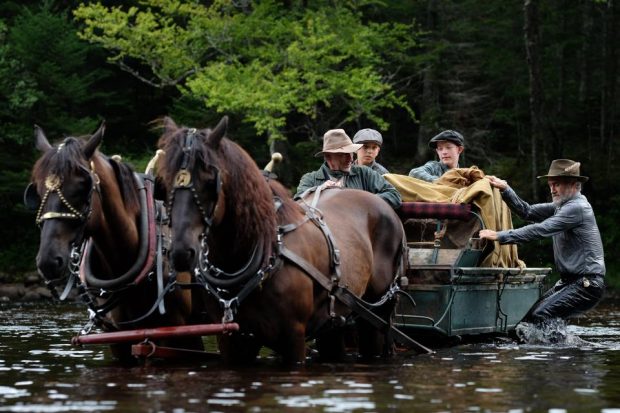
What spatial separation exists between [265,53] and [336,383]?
19539 millimetres

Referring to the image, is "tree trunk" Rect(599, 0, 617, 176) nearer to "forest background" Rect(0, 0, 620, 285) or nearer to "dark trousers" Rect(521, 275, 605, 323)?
"forest background" Rect(0, 0, 620, 285)

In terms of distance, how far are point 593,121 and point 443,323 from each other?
23.1 m

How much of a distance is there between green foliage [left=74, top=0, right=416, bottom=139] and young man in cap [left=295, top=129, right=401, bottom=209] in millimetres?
15465

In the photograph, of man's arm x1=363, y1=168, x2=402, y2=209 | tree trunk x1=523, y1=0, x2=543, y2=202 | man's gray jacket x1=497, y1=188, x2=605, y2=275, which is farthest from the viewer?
tree trunk x1=523, y1=0, x2=543, y2=202

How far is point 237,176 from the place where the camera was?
7707mm

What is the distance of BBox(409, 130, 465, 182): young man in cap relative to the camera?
12.1 metres

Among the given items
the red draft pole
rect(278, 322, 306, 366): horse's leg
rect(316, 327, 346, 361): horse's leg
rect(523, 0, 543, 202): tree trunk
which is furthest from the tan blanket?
rect(523, 0, 543, 202): tree trunk

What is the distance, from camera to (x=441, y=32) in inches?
1217

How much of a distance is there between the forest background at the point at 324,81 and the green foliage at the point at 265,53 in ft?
0.17

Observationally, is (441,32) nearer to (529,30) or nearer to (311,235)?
(529,30)

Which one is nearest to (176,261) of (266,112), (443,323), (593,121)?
(443,323)

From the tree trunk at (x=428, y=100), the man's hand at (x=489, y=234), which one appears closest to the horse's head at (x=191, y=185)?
the man's hand at (x=489, y=234)

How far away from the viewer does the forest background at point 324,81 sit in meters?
26.7

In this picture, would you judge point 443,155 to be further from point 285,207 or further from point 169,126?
point 169,126
